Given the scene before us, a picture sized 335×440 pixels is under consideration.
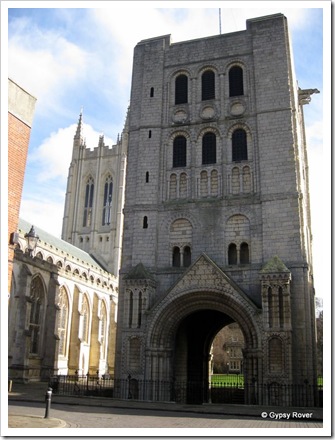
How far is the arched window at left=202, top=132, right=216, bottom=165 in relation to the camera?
28.5 metres

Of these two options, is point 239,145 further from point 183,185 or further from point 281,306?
point 281,306

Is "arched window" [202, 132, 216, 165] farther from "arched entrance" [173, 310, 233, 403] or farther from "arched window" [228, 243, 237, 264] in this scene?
"arched entrance" [173, 310, 233, 403]

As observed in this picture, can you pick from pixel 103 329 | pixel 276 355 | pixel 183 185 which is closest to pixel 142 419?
pixel 276 355

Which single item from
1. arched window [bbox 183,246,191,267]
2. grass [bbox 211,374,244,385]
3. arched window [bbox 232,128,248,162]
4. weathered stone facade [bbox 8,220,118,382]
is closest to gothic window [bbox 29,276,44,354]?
weathered stone facade [bbox 8,220,118,382]

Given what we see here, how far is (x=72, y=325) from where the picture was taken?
45.2 metres

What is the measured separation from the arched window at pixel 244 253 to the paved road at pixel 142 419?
1005 cm

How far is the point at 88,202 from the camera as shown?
72.7 metres

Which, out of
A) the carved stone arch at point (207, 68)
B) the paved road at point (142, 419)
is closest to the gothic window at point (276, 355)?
the paved road at point (142, 419)

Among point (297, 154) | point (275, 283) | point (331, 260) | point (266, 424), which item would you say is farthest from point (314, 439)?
point (297, 154)

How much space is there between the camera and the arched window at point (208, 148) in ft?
93.6

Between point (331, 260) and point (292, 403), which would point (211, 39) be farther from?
point (292, 403)

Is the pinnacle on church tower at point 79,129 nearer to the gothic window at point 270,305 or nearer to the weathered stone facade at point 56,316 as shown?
the weathered stone facade at point 56,316

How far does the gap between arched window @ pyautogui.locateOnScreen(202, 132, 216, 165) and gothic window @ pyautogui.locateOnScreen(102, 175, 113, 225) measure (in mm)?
42821

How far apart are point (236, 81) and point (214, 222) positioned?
384 inches
